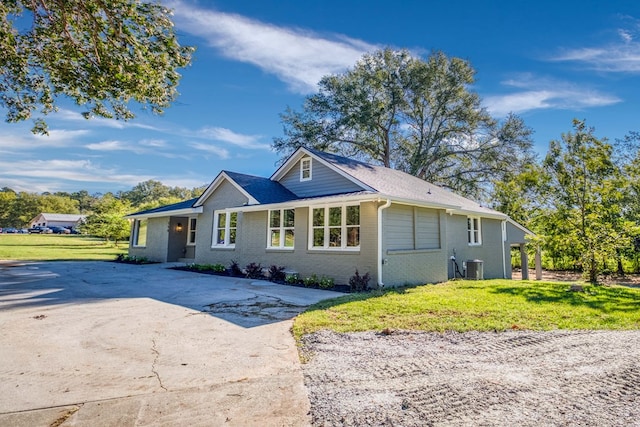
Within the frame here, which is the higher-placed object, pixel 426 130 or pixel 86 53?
pixel 426 130

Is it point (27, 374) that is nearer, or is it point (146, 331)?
point (27, 374)

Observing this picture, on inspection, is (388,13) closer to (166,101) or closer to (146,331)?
(166,101)


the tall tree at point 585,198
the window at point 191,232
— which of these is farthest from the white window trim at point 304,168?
the tall tree at point 585,198

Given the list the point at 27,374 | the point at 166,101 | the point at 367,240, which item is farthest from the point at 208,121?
the point at 27,374

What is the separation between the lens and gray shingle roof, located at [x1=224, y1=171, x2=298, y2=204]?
536 inches

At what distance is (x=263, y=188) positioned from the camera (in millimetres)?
14789

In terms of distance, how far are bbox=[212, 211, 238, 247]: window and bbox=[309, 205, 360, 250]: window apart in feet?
15.8

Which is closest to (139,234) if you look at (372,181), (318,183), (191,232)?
(191,232)

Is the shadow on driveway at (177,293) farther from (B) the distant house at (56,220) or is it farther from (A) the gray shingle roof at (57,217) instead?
(A) the gray shingle roof at (57,217)

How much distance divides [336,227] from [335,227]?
40 millimetres

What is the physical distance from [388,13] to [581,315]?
1084 centimetres

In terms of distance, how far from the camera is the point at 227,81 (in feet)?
45.9

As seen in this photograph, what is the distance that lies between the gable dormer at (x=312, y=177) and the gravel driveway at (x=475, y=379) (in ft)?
24.5

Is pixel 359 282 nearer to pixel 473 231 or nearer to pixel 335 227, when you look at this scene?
pixel 335 227
